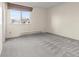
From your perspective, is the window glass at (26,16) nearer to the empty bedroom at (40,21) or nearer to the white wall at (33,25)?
the empty bedroom at (40,21)

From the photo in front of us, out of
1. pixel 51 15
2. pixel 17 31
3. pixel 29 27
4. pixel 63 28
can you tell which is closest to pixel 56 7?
pixel 51 15

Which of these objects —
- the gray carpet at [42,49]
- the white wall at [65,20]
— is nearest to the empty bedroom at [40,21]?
the white wall at [65,20]

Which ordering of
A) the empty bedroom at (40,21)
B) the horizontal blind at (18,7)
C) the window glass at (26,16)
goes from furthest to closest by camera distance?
the window glass at (26,16) < the horizontal blind at (18,7) < the empty bedroom at (40,21)

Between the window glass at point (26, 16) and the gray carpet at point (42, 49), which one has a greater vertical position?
the window glass at point (26, 16)

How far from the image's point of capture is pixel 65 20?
5809 millimetres

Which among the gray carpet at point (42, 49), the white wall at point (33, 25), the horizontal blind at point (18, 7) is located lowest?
the gray carpet at point (42, 49)

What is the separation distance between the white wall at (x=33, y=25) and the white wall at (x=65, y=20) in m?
0.58

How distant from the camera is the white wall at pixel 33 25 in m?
6.41

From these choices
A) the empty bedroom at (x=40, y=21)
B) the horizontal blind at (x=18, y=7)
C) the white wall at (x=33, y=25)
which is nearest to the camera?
the empty bedroom at (x=40, y=21)

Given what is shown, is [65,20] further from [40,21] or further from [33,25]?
[33,25]

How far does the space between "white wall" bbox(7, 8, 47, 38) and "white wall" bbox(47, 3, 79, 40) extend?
1.89ft

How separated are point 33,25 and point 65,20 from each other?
2.34 meters

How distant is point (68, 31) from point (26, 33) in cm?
281

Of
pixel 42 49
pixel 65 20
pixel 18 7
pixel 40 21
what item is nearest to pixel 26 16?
pixel 18 7
